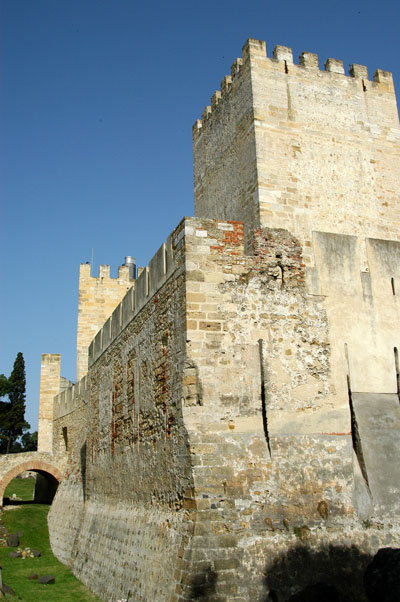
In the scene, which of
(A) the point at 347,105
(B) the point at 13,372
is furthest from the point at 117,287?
(B) the point at 13,372

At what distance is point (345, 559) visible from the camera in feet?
22.8

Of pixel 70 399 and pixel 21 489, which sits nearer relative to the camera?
pixel 70 399

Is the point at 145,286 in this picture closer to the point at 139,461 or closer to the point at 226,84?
the point at 139,461

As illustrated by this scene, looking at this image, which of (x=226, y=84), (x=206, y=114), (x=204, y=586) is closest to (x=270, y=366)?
(x=204, y=586)

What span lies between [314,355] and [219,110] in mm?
6316

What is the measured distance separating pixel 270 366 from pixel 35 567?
10.2 meters

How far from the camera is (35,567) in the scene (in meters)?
14.3

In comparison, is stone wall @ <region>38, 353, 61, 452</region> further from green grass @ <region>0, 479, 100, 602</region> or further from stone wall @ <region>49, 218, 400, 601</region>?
stone wall @ <region>49, 218, 400, 601</region>

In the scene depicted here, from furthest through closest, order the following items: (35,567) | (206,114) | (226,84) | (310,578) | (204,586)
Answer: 1. (35,567)
2. (206,114)
3. (226,84)
4. (310,578)
5. (204,586)

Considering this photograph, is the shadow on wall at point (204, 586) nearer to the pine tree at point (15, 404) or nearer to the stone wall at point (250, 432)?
the stone wall at point (250, 432)

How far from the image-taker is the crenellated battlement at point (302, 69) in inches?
416

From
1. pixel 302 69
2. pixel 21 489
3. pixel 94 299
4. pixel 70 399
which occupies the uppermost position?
pixel 302 69

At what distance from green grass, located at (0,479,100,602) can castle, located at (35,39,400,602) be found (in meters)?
0.74

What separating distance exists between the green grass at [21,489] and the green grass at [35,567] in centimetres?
1262
